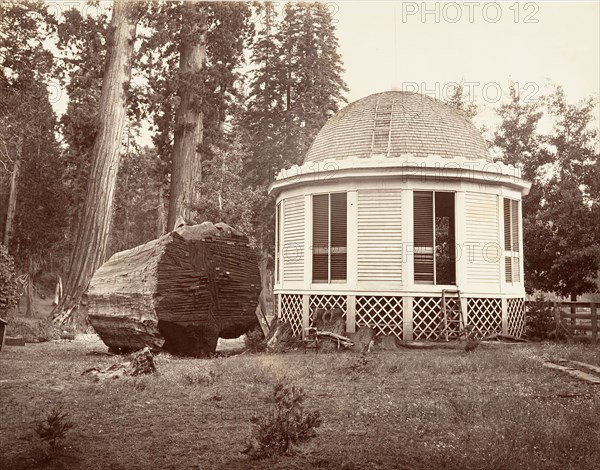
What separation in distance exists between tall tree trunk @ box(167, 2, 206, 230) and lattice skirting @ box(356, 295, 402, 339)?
28.0ft

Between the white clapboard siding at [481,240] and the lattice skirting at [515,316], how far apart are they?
116cm

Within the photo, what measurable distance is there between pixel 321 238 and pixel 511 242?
225 inches

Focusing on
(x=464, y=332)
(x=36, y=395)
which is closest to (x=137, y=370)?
(x=36, y=395)

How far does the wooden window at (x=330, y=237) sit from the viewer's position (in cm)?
1688

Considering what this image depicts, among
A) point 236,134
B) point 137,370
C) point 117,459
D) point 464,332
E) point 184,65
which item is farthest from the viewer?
point 236,134

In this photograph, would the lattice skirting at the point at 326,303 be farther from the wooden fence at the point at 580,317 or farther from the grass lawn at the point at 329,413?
the wooden fence at the point at 580,317

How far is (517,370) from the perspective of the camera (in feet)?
36.4

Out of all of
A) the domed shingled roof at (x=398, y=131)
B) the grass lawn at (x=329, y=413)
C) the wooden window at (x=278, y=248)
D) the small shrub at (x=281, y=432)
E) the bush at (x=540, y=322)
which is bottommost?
the grass lawn at (x=329, y=413)

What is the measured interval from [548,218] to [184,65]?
1491 centimetres

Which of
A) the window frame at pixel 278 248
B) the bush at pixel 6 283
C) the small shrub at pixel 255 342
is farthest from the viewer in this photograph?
the window frame at pixel 278 248

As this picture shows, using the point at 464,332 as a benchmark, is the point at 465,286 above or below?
above

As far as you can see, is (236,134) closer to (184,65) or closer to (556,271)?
(184,65)

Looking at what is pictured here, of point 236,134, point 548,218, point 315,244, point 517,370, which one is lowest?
point 517,370

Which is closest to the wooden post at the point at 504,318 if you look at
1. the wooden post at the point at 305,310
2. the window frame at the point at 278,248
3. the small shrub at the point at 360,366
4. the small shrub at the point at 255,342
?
the wooden post at the point at 305,310
